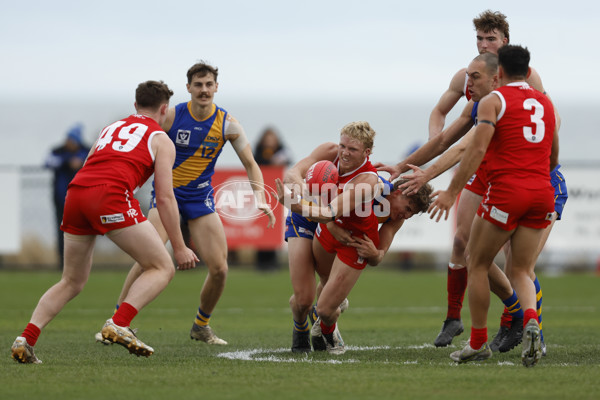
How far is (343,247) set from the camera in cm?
720

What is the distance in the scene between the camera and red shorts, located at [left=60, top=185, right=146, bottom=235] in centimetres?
626

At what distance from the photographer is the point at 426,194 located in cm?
736

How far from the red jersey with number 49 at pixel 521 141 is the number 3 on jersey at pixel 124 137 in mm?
2478

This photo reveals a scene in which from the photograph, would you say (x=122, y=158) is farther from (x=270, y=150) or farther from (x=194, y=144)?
(x=270, y=150)

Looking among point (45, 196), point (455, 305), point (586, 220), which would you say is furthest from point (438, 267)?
point (455, 305)

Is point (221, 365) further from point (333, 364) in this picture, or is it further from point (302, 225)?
point (302, 225)

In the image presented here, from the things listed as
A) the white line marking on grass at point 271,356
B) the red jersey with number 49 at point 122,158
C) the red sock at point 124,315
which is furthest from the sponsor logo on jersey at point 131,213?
the white line marking on grass at point 271,356

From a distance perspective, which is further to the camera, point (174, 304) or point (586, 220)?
point (586, 220)

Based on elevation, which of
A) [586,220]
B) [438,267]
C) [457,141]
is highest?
[457,141]

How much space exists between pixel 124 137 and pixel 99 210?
596mm

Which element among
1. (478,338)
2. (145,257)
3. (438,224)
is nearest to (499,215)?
(478,338)

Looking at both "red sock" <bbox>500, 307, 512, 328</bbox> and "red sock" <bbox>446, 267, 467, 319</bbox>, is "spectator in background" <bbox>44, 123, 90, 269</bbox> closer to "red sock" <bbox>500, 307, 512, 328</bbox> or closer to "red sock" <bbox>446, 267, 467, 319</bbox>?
"red sock" <bbox>446, 267, 467, 319</bbox>

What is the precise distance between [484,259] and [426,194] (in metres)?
1.10

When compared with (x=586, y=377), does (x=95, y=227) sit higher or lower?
higher
